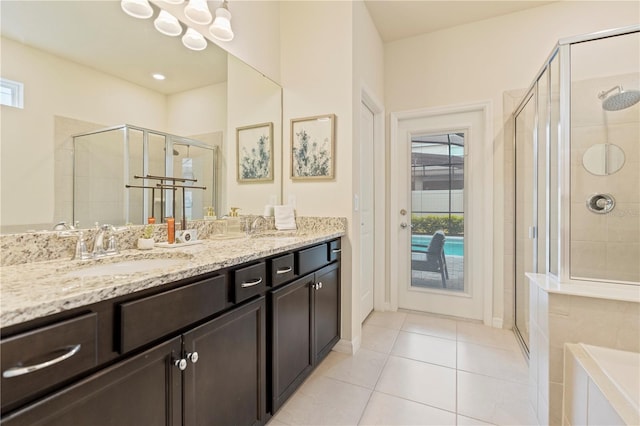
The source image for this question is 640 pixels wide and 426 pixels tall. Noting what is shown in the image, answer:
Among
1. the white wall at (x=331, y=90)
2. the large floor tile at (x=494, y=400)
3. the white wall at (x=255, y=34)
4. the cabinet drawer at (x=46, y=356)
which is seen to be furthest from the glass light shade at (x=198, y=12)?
the large floor tile at (x=494, y=400)

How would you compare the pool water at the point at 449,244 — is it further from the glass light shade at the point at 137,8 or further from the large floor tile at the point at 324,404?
the glass light shade at the point at 137,8

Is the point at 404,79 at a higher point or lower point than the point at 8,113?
higher

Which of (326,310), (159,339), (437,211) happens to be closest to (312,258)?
(326,310)

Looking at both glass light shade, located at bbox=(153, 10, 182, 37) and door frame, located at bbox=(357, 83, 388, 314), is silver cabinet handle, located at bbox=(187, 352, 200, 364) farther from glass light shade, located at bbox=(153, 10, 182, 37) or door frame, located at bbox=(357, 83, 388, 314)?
door frame, located at bbox=(357, 83, 388, 314)

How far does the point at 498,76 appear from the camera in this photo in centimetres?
262

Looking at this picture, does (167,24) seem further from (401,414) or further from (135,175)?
(401,414)

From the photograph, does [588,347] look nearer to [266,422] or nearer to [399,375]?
[399,375]

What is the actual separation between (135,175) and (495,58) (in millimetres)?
3053

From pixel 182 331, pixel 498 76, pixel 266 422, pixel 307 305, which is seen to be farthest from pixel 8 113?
pixel 498 76

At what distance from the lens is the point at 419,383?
1.80m

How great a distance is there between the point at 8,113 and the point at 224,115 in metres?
1.10

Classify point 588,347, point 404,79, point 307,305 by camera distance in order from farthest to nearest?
1. point 404,79
2. point 307,305
3. point 588,347

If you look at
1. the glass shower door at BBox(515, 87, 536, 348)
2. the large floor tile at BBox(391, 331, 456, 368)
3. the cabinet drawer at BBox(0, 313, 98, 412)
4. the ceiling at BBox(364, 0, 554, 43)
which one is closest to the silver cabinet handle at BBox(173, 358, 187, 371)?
the cabinet drawer at BBox(0, 313, 98, 412)

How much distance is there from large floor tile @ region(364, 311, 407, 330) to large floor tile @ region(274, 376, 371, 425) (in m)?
0.98
